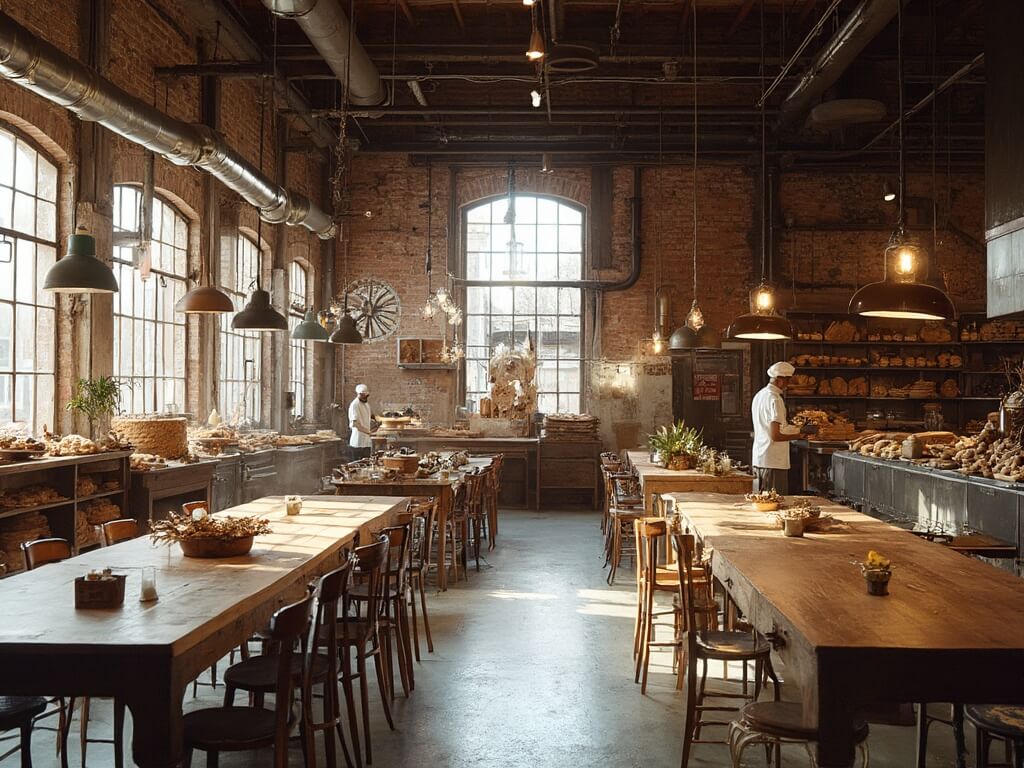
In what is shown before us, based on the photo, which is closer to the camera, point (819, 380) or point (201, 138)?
point (201, 138)

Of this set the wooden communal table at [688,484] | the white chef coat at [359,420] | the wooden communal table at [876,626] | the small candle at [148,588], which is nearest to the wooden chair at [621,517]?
the wooden communal table at [688,484]

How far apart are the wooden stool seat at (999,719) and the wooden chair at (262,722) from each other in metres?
2.47

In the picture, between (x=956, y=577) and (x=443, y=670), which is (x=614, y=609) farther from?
(x=956, y=577)

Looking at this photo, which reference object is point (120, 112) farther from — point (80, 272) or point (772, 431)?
point (772, 431)

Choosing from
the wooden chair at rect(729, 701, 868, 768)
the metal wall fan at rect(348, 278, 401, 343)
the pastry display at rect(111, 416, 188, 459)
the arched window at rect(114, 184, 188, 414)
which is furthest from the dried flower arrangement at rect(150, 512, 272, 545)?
the metal wall fan at rect(348, 278, 401, 343)

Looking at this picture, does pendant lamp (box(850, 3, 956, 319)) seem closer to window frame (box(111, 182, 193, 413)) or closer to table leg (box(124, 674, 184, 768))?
table leg (box(124, 674, 184, 768))

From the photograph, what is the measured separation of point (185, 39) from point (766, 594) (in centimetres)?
915

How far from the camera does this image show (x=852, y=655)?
2.85 metres

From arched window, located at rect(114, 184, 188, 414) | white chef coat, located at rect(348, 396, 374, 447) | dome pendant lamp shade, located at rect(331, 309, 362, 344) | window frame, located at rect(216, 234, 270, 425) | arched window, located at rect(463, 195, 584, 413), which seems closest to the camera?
arched window, located at rect(114, 184, 188, 414)

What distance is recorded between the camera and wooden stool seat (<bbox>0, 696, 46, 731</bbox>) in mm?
3400

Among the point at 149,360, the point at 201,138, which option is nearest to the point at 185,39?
the point at 201,138

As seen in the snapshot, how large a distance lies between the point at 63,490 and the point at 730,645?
5132mm

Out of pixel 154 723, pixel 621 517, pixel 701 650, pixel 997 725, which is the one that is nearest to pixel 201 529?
pixel 154 723

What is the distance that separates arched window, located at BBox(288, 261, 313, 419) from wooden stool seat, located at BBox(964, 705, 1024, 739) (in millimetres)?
11552
